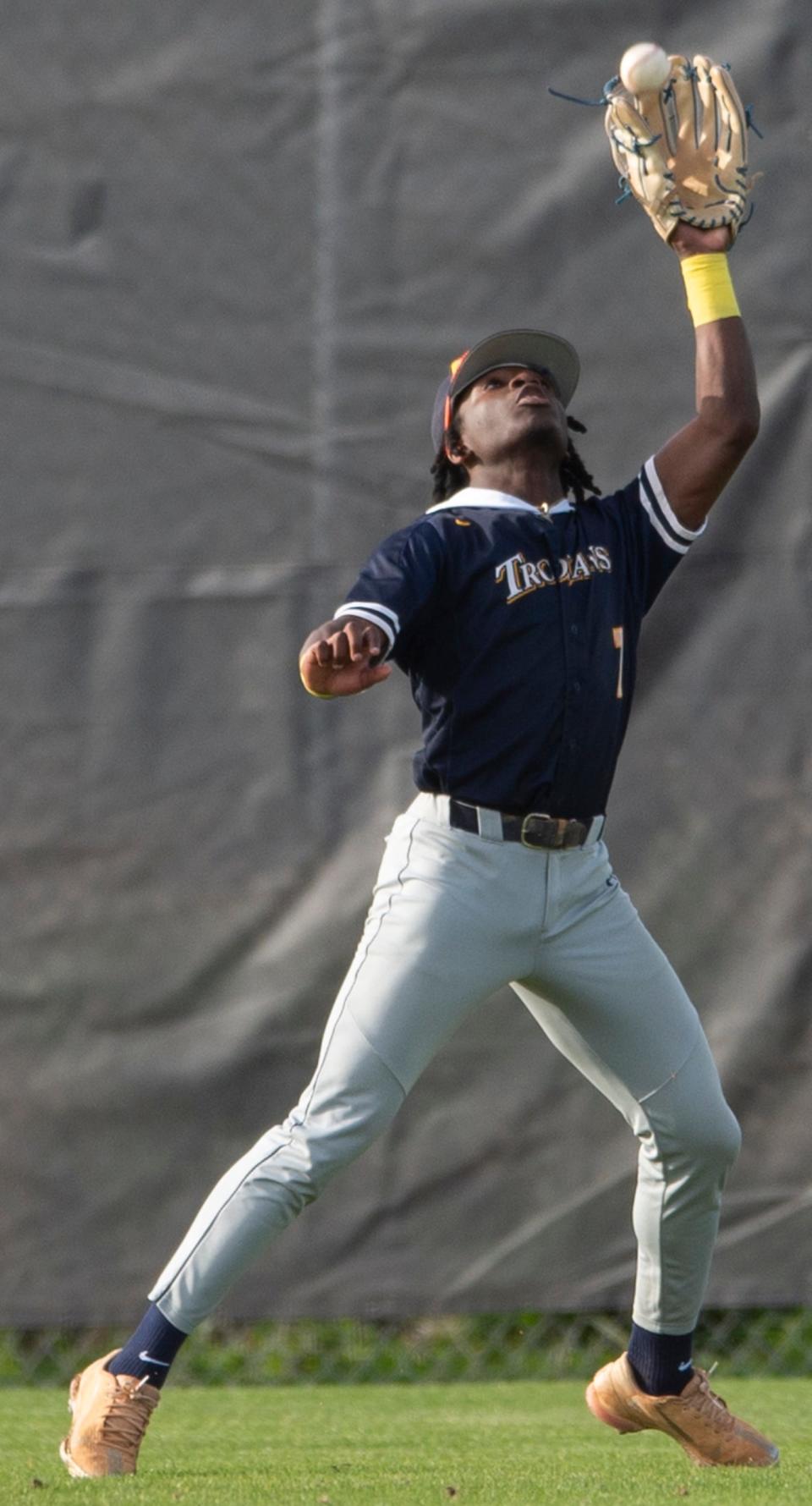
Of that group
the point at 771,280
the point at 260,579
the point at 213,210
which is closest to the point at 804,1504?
the point at 260,579

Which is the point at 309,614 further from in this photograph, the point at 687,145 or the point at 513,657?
the point at 687,145

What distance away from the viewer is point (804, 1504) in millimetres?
2494

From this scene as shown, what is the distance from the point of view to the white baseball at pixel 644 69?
2979 mm

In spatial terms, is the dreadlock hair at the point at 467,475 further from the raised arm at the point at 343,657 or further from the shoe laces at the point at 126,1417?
the shoe laces at the point at 126,1417

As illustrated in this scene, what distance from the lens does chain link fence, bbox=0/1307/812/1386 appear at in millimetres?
4402

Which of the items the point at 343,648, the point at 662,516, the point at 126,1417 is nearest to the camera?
the point at 343,648

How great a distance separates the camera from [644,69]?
9.78ft

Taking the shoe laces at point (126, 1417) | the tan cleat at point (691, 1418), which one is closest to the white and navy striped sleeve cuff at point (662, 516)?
the tan cleat at point (691, 1418)

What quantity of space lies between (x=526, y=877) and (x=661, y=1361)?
2.75 ft

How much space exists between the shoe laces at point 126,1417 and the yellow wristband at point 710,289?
190 centimetres

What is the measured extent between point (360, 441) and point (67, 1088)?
5.31 ft

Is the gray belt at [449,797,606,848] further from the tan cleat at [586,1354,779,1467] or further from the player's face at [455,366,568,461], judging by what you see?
the tan cleat at [586,1354,779,1467]

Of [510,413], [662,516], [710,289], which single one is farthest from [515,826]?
[710,289]

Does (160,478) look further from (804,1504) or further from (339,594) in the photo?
(804,1504)
